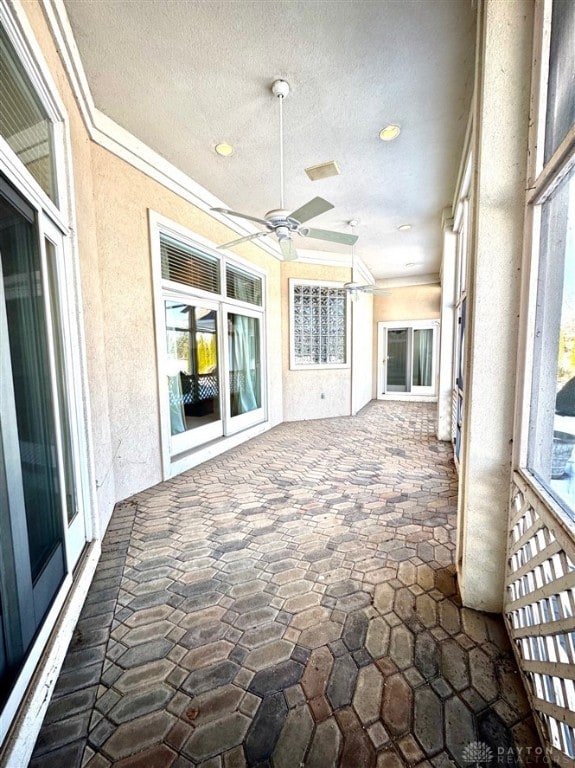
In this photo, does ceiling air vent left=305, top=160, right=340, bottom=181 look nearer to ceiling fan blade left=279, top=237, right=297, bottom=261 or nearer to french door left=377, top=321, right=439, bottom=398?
ceiling fan blade left=279, top=237, right=297, bottom=261

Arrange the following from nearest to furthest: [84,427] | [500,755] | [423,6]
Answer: [500,755], [423,6], [84,427]

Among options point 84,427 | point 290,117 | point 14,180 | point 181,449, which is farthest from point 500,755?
point 290,117

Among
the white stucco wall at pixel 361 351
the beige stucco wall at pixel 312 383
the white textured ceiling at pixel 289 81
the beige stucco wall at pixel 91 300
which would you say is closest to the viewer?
the white textured ceiling at pixel 289 81

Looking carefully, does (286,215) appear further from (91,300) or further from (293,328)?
(293,328)

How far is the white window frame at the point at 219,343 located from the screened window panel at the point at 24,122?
149cm

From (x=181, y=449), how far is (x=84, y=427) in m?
1.75

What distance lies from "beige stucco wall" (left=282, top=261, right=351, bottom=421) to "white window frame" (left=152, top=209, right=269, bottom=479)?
77 cm

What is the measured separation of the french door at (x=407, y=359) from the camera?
9.19 metres

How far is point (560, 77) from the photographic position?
1.26m

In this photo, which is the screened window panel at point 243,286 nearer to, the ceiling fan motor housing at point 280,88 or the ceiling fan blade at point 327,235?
the ceiling fan blade at point 327,235

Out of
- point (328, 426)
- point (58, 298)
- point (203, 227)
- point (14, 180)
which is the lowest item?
point (328, 426)

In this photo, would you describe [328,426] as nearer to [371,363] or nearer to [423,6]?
[371,363]

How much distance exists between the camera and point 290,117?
2832 mm

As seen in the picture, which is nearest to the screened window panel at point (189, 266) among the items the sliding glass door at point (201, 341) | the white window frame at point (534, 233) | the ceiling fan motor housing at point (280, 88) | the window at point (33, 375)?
the sliding glass door at point (201, 341)
